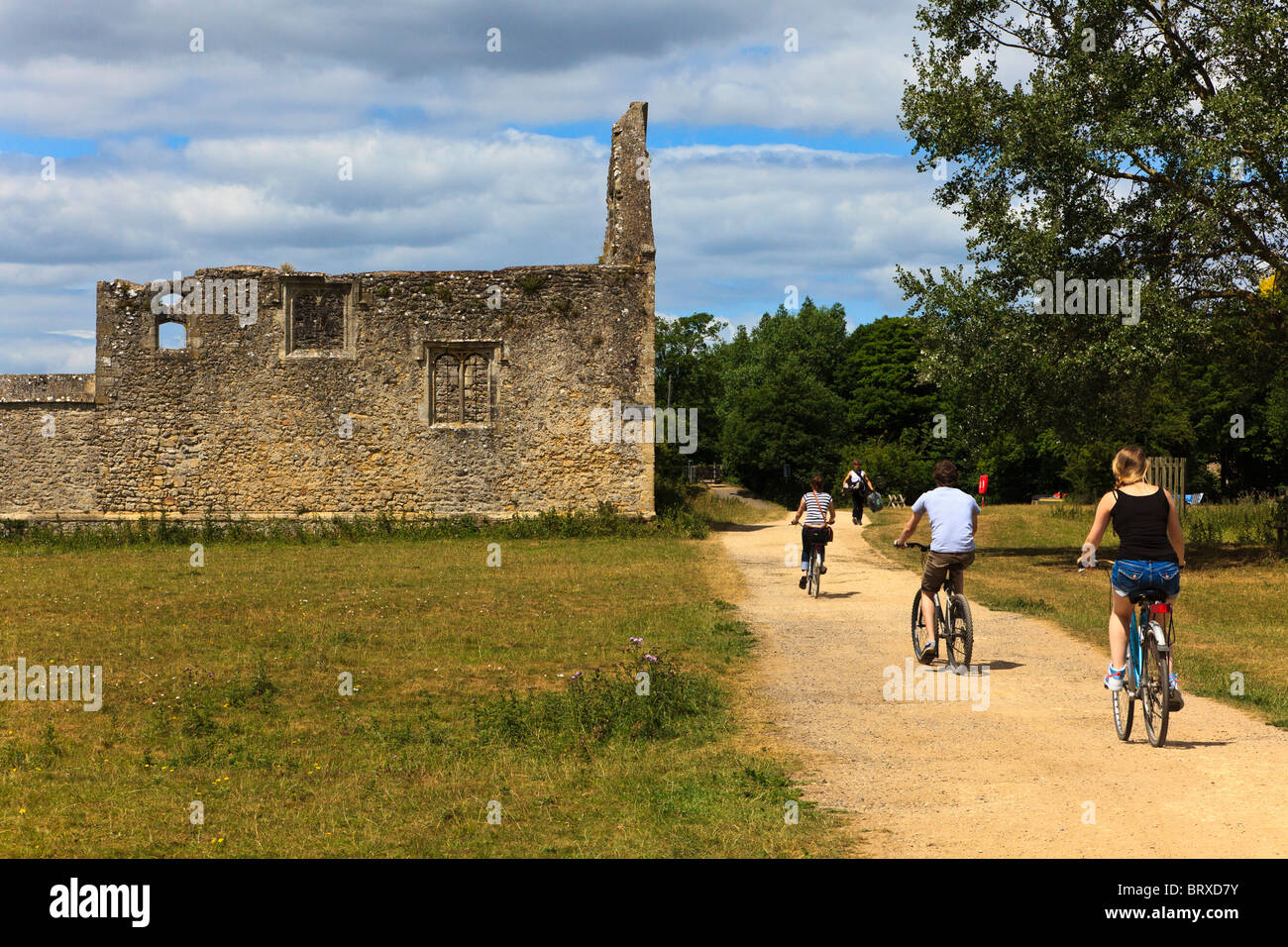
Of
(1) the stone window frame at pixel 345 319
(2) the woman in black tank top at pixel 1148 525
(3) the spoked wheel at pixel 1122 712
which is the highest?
(1) the stone window frame at pixel 345 319

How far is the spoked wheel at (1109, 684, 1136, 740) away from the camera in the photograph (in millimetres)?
8070

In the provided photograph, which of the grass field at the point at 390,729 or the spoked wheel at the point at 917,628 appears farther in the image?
the spoked wheel at the point at 917,628

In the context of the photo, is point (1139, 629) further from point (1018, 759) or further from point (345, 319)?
point (345, 319)

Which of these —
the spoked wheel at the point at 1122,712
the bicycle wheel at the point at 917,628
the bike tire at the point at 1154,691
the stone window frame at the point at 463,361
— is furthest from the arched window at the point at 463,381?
the bike tire at the point at 1154,691

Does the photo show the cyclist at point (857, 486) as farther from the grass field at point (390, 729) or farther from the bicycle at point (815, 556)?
the grass field at point (390, 729)

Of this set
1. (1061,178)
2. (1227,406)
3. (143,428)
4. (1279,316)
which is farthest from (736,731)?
(1227,406)

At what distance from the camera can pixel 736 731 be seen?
28.8 ft

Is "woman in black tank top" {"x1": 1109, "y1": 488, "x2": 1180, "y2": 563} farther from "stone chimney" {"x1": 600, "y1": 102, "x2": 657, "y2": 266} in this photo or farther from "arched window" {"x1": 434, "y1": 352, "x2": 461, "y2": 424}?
"arched window" {"x1": 434, "y1": 352, "x2": 461, "y2": 424}

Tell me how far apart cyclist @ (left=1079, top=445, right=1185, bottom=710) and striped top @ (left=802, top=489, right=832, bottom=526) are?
811cm

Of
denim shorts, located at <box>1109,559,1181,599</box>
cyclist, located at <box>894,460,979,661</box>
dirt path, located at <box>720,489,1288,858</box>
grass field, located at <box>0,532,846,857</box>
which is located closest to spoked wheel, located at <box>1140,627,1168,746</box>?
dirt path, located at <box>720,489,1288,858</box>

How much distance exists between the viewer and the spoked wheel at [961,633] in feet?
34.8

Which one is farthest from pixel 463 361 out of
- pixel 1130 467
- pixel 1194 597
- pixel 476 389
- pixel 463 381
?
pixel 1130 467

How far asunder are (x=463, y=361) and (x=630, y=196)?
5387 mm
